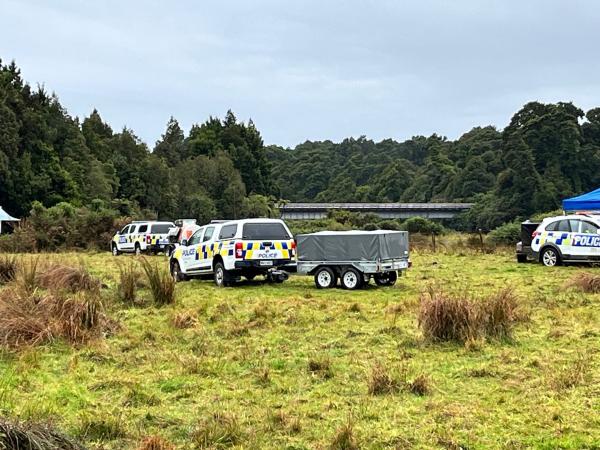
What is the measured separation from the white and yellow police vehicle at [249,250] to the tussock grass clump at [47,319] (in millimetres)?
6700

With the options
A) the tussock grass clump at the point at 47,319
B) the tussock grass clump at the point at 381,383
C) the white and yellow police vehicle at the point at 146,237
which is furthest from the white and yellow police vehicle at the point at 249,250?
the white and yellow police vehicle at the point at 146,237

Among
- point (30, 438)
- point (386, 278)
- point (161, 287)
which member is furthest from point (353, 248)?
point (30, 438)

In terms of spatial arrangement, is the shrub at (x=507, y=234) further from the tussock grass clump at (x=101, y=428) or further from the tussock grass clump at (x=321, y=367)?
the tussock grass clump at (x=101, y=428)

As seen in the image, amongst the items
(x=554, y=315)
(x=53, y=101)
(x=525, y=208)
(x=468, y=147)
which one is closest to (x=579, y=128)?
(x=525, y=208)

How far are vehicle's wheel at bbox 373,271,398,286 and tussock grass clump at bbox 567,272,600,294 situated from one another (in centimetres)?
399

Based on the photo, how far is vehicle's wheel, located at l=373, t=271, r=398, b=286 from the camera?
16547 mm

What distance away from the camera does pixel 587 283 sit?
45.4 feet

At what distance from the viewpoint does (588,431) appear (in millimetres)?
5293

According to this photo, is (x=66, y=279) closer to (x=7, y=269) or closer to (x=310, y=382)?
(x=7, y=269)

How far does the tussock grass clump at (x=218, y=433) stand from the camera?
16.9 feet

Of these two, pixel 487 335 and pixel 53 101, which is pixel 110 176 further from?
pixel 487 335

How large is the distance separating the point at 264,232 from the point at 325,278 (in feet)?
6.28

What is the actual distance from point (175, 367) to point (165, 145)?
3629 inches

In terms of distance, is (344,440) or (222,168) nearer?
(344,440)
